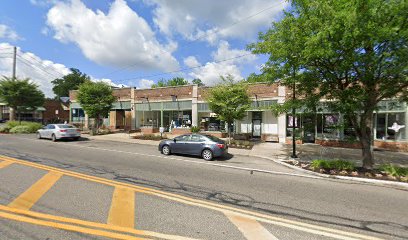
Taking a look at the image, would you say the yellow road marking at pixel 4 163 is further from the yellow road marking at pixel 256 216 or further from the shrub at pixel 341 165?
the shrub at pixel 341 165

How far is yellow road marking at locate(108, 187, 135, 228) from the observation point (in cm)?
418

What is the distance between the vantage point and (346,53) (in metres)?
7.93

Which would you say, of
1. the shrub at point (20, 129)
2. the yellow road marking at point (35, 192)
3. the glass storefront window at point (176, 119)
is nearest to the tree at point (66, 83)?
the shrub at point (20, 129)

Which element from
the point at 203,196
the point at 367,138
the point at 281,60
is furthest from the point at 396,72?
the point at 203,196

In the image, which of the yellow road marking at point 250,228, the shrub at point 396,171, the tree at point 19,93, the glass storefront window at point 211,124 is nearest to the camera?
the yellow road marking at point 250,228

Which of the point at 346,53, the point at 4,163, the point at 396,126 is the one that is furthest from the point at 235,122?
the point at 4,163

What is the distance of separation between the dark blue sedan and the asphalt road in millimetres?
3296

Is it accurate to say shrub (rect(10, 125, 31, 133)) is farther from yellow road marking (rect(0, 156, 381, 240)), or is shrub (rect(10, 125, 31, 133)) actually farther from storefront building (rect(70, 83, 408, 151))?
yellow road marking (rect(0, 156, 381, 240))

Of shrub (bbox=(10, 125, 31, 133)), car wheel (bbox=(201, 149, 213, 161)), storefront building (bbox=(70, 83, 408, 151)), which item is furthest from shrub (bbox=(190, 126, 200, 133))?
shrub (bbox=(10, 125, 31, 133))

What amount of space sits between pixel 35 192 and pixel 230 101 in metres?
12.8

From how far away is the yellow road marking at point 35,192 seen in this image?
4887mm

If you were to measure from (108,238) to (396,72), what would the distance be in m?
9.41

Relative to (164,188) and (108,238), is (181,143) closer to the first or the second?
(164,188)

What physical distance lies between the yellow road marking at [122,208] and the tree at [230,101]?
11.3m
